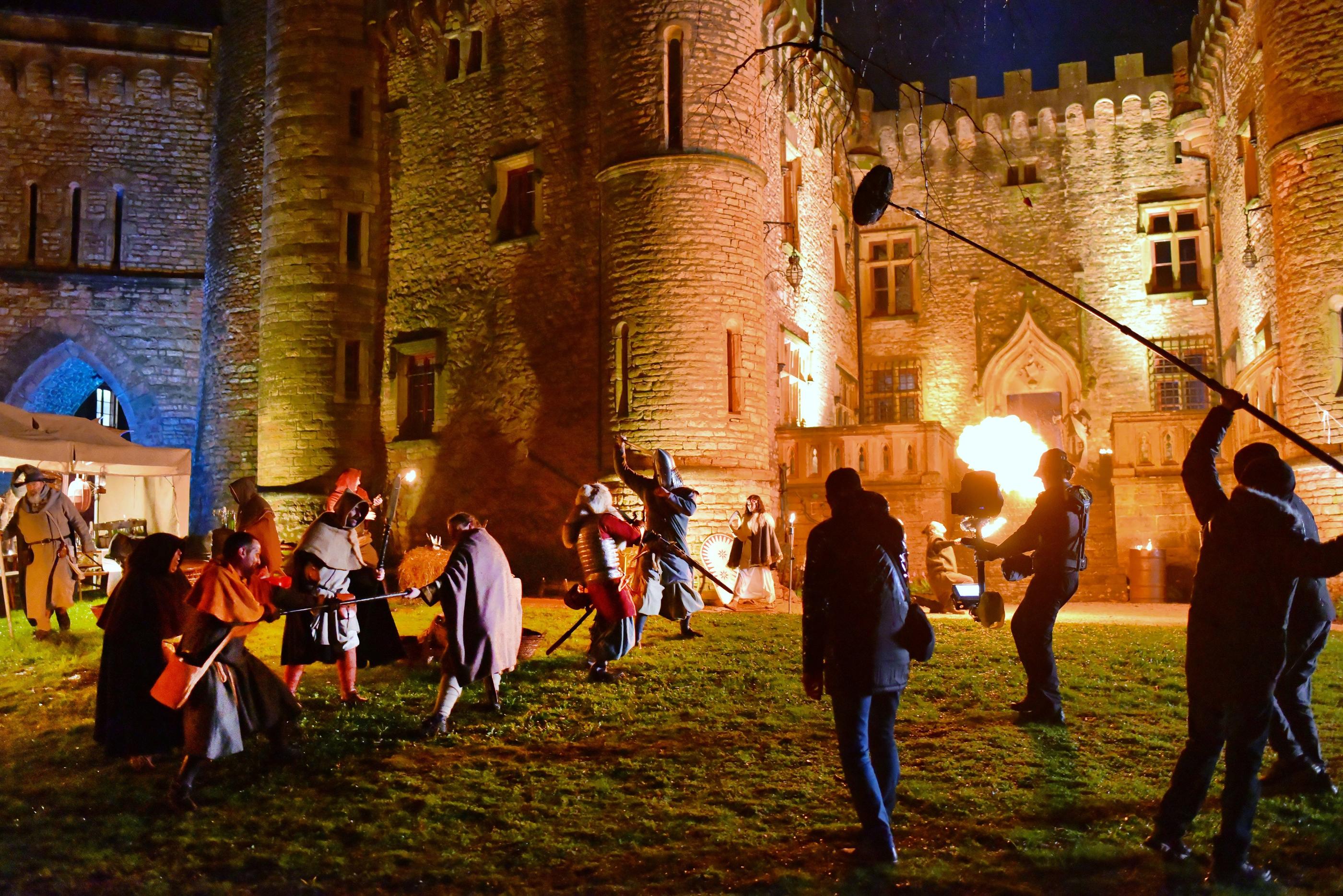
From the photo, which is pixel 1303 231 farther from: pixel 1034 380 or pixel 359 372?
pixel 359 372

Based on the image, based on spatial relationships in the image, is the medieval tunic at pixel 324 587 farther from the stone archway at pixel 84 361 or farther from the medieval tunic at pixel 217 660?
the stone archway at pixel 84 361

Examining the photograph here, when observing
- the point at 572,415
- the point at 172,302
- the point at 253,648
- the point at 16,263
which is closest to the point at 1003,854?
the point at 253,648

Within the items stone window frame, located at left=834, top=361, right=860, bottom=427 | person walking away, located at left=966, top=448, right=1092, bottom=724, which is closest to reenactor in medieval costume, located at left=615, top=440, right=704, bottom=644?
person walking away, located at left=966, top=448, right=1092, bottom=724

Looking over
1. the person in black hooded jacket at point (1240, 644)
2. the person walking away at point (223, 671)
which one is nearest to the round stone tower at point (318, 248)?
the person walking away at point (223, 671)

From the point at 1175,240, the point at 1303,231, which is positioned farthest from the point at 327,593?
the point at 1175,240

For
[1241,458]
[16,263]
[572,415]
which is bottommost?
[1241,458]

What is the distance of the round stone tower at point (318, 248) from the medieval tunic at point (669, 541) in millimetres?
10790

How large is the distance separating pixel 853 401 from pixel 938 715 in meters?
17.8

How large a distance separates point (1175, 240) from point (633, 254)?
46.3 ft

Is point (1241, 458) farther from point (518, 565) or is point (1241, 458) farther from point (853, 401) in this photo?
point (853, 401)

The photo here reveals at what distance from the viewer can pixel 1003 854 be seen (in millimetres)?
4879

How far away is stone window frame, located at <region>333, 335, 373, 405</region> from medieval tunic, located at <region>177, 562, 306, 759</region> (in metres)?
14.1

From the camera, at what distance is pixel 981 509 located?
598cm

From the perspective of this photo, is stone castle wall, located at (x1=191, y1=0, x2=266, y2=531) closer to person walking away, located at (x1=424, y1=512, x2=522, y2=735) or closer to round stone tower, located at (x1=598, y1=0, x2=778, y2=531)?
round stone tower, located at (x1=598, y1=0, x2=778, y2=531)
